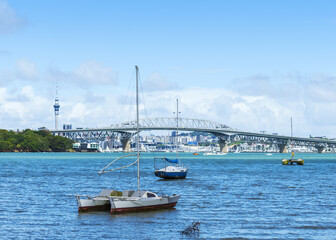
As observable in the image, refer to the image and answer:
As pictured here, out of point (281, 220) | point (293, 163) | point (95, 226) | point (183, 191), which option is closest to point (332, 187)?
point (183, 191)

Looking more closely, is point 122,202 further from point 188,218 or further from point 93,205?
point 188,218

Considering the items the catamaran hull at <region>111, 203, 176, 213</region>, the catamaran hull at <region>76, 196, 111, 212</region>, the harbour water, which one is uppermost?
the catamaran hull at <region>76, 196, 111, 212</region>

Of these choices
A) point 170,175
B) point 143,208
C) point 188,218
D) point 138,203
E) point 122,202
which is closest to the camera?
point 188,218

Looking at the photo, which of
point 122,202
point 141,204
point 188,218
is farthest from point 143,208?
point 188,218

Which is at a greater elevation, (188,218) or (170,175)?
(170,175)

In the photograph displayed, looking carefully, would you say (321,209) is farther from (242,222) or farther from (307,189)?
(307,189)

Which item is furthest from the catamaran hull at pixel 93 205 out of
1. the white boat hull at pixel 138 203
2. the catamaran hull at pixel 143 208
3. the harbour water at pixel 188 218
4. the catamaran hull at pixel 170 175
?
the catamaran hull at pixel 170 175

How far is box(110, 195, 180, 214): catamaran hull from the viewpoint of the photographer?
1583 inches

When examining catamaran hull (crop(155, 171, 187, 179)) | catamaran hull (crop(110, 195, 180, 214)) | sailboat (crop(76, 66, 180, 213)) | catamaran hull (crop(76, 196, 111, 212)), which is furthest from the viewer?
catamaran hull (crop(155, 171, 187, 179))

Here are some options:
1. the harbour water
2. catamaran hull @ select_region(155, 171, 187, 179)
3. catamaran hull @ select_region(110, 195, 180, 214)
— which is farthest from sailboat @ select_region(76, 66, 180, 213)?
catamaran hull @ select_region(155, 171, 187, 179)

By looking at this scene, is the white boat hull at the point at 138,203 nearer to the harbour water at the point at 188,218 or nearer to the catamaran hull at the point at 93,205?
the harbour water at the point at 188,218

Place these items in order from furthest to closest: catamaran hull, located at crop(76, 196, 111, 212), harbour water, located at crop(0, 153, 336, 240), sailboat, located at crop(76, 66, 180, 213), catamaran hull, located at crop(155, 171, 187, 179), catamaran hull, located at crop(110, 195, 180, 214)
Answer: catamaran hull, located at crop(155, 171, 187, 179) < catamaran hull, located at crop(76, 196, 111, 212) < sailboat, located at crop(76, 66, 180, 213) < catamaran hull, located at crop(110, 195, 180, 214) < harbour water, located at crop(0, 153, 336, 240)

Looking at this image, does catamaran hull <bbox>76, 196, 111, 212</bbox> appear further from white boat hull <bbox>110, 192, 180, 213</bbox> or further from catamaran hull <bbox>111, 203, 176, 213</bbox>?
catamaran hull <bbox>111, 203, 176, 213</bbox>

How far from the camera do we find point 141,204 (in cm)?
4131
